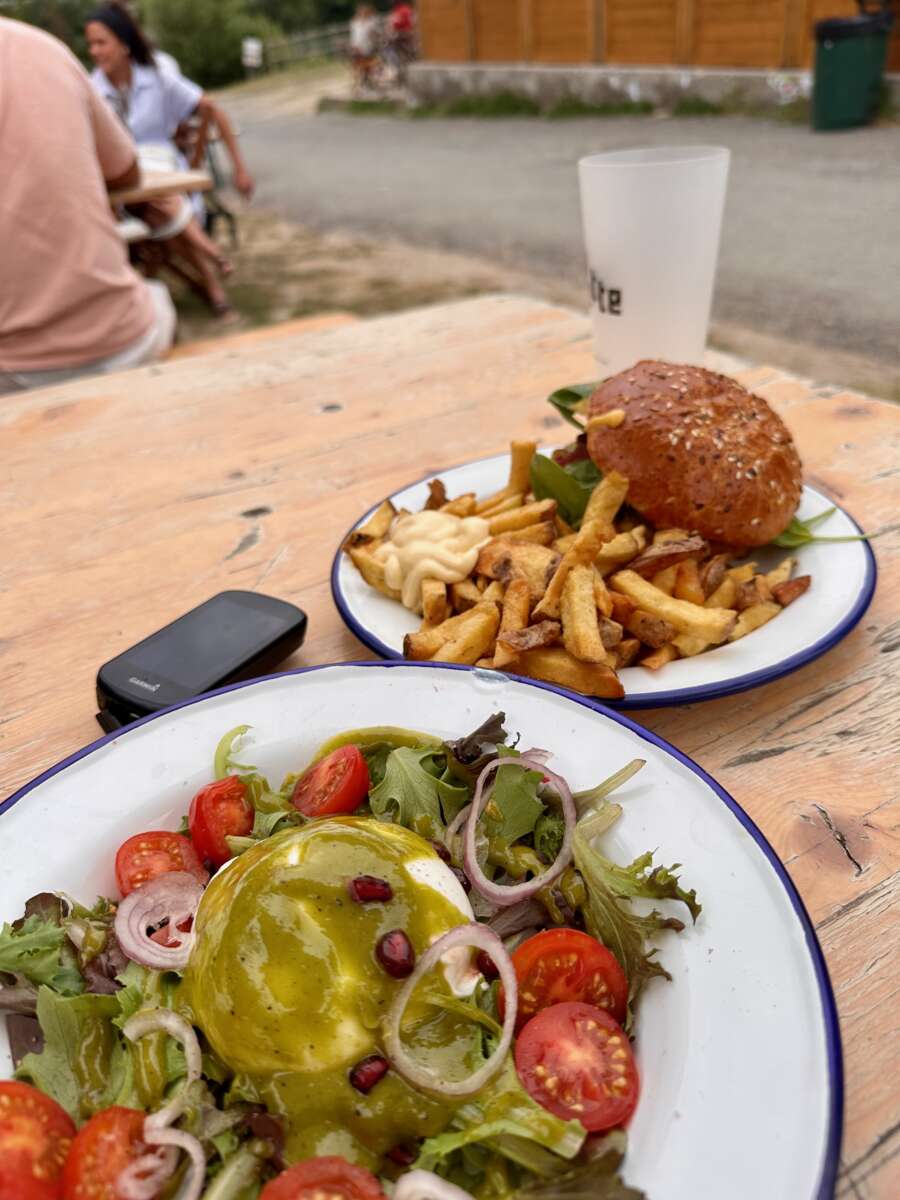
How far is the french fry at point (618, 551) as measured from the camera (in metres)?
1.48

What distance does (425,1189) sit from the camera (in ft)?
2.47

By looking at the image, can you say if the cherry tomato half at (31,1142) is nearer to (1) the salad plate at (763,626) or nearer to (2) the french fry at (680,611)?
(1) the salad plate at (763,626)

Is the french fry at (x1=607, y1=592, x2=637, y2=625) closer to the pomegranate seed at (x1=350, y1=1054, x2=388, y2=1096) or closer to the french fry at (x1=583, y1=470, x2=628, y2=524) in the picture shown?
→ the french fry at (x1=583, y1=470, x2=628, y2=524)

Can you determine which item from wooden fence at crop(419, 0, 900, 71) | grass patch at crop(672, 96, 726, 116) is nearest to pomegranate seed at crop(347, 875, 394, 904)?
wooden fence at crop(419, 0, 900, 71)

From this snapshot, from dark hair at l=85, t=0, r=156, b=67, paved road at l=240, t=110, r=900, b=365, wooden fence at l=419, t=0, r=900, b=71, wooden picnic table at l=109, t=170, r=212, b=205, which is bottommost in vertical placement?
paved road at l=240, t=110, r=900, b=365

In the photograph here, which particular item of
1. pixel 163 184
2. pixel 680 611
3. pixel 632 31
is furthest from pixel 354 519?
pixel 632 31

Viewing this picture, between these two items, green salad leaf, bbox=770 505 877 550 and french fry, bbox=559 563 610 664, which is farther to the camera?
green salad leaf, bbox=770 505 877 550

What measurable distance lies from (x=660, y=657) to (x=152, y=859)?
2.36 ft

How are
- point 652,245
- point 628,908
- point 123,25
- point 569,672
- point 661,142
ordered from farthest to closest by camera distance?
point 661,142 < point 123,25 < point 652,245 < point 569,672 < point 628,908

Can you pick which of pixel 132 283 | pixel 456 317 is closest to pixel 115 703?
pixel 456 317

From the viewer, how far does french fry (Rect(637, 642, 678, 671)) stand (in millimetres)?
1340

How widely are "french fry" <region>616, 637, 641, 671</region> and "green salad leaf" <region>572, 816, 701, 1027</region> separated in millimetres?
382

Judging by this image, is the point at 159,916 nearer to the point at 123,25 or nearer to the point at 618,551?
the point at 618,551

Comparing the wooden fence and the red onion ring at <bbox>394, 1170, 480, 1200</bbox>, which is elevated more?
the wooden fence
